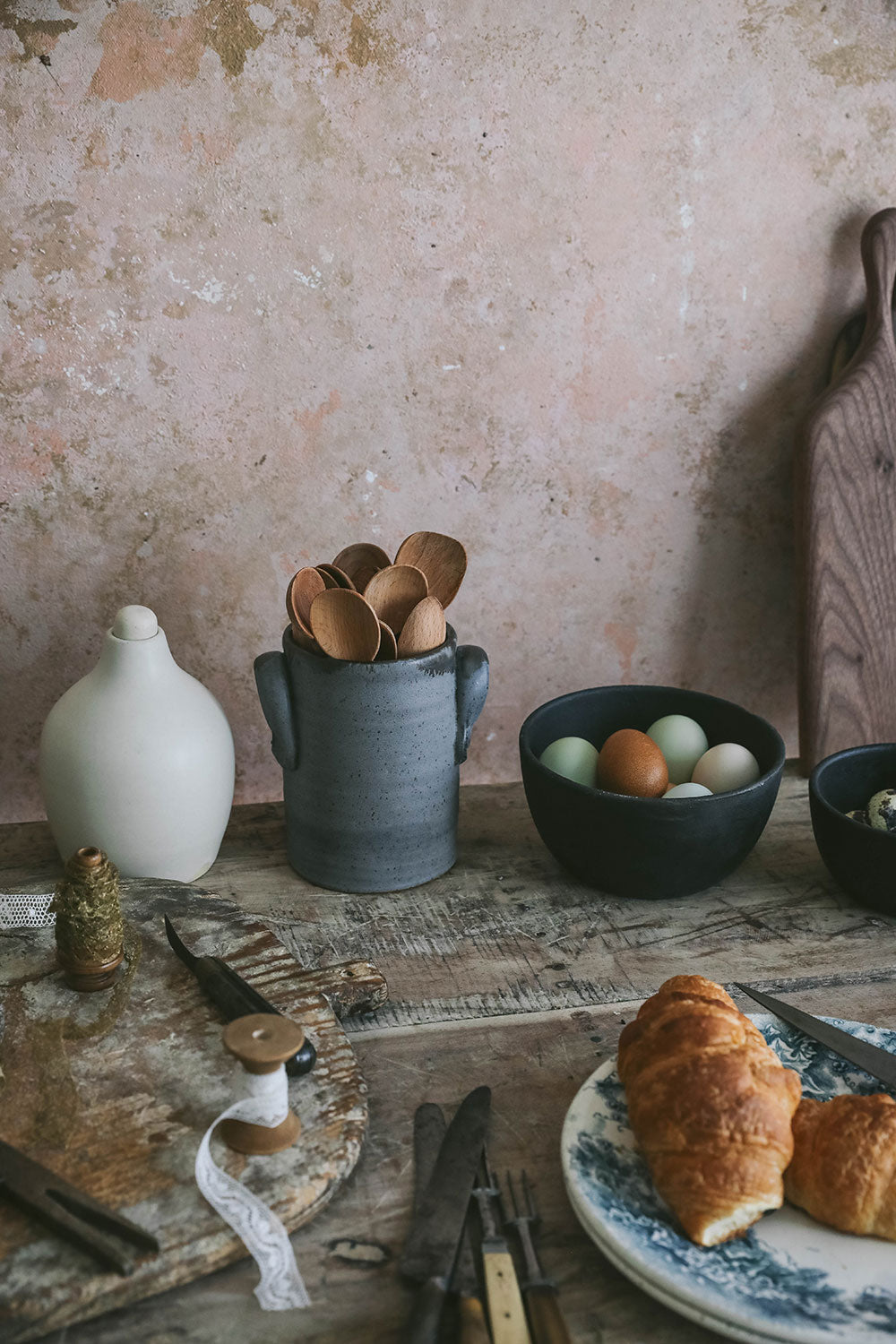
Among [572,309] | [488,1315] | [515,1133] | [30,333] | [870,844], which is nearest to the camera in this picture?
[488,1315]

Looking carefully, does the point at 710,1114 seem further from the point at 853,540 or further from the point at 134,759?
the point at 853,540

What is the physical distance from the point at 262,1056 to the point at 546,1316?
0.66ft

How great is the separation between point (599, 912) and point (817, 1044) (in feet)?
0.81

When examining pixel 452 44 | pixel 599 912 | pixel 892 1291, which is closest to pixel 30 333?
pixel 452 44

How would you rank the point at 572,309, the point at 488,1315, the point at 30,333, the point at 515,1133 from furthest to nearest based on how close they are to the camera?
the point at 572,309
the point at 30,333
the point at 515,1133
the point at 488,1315

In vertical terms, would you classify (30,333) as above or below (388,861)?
above

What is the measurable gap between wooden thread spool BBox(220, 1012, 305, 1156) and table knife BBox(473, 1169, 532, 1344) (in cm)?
12

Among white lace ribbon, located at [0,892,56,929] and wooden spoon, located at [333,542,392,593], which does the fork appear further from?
wooden spoon, located at [333,542,392,593]

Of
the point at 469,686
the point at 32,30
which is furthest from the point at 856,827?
the point at 32,30

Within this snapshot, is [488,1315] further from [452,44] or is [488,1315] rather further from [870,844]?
[452,44]

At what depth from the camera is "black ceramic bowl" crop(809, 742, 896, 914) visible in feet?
3.05

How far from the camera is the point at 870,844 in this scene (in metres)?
0.93

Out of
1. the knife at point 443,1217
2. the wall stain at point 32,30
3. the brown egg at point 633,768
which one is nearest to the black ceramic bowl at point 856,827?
the brown egg at point 633,768

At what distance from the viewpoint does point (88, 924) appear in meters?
0.78
